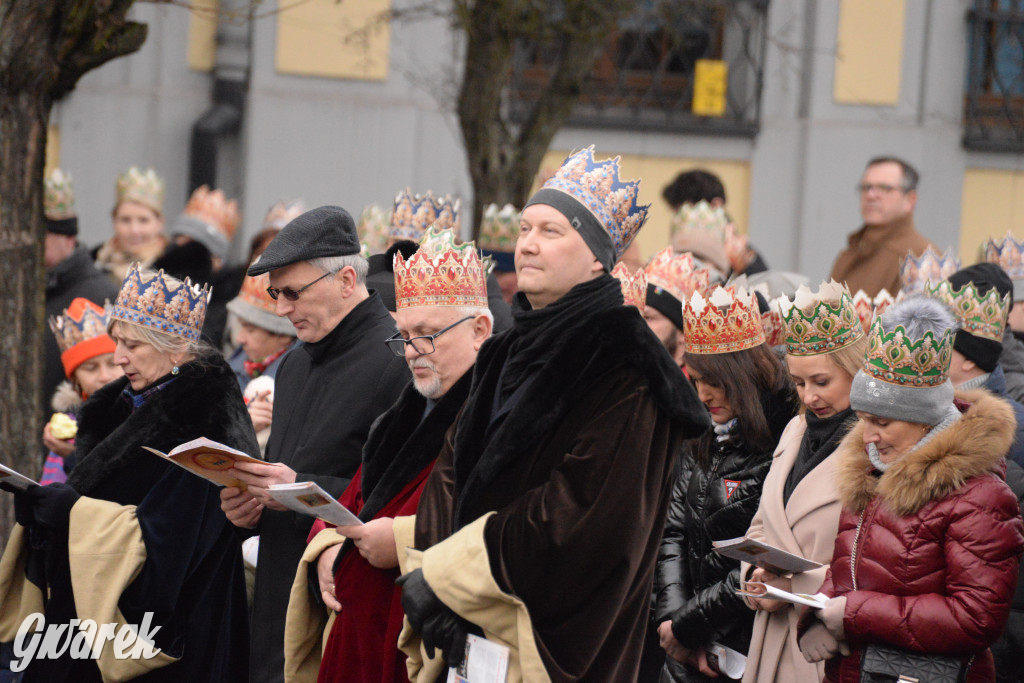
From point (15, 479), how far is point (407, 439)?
148 cm

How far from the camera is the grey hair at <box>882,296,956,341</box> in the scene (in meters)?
4.00

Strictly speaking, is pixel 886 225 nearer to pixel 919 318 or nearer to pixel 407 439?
pixel 919 318

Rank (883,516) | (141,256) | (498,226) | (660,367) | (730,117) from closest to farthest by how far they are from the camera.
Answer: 1. (660,367)
2. (883,516)
3. (498,226)
4. (141,256)
5. (730,117)

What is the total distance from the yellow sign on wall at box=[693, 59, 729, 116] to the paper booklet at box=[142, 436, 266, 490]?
9.40m

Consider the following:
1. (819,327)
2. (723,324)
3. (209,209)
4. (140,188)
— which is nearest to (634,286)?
(723,324)

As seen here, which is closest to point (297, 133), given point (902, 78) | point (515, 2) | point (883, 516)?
point (515, 2)

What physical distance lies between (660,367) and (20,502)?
2.67m

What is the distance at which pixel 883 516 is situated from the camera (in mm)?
3840

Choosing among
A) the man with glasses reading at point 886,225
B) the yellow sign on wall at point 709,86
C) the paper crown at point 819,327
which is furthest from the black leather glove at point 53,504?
the yellow sign on wall at point 709,86

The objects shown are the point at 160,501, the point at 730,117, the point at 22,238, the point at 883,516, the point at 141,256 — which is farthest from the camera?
the point at 730,117

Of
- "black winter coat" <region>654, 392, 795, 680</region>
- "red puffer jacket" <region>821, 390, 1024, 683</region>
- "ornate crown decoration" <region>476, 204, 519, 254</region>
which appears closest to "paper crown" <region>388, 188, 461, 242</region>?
"ornate crown decoration" <region>476, 204, 519, 254</region>

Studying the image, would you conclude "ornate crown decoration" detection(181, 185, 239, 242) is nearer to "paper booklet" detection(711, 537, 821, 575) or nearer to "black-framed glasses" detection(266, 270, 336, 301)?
"black-framed glasses" detection(266, 270, 336, 301)

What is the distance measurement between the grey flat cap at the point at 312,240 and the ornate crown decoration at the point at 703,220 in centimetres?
353

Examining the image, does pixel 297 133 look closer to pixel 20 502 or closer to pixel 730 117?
pixel 730 117
